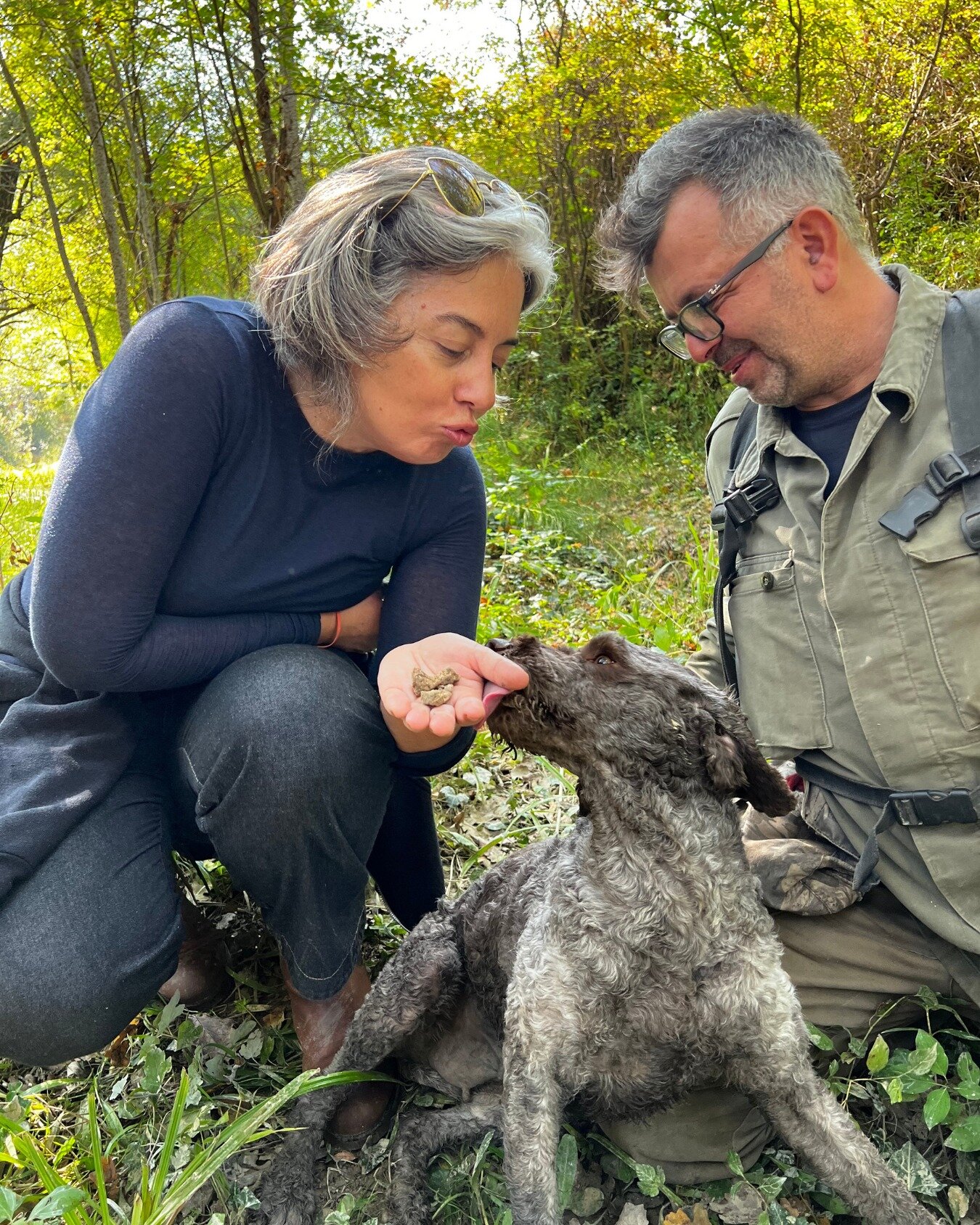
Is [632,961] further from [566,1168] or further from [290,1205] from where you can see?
[290,1205]

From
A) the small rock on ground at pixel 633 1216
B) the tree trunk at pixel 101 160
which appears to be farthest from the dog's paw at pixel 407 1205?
the tree trunk at pixel 101 160

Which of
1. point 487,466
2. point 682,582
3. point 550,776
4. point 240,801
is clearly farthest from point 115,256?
point 240,801

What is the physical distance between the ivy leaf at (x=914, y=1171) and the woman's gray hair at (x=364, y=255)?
8.50 ft

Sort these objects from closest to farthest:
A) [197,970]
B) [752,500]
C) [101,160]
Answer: [752,500], [197,970], [101,160]

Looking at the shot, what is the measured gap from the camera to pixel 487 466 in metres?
10.5

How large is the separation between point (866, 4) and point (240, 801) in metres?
10.5

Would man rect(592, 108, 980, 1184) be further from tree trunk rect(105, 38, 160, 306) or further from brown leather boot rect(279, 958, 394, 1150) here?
tree trunk rect(105, 38, 160, 306)

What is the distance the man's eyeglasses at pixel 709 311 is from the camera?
322 centimetres

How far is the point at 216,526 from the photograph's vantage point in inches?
118

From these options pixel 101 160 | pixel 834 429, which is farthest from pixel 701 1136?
pixel 101 160

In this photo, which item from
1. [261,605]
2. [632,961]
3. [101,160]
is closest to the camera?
[632,961]

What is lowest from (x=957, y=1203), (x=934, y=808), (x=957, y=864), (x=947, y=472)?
(x=957, y=1203)

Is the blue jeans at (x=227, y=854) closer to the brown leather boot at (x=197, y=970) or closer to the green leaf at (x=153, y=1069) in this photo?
the green leaf at (x=153, y=1069)

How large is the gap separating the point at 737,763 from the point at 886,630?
24.6 inches
